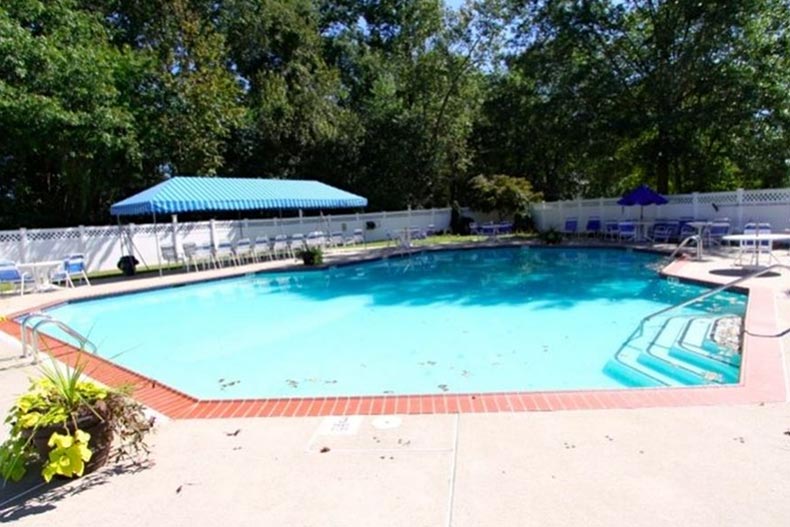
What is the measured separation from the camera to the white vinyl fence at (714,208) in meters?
16.0

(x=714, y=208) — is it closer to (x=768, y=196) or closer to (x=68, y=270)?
(x=768, y=196)

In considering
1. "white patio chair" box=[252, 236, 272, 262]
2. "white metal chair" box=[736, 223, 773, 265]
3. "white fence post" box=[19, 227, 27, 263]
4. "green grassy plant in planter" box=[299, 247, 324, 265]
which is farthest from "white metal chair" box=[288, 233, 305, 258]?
"white metal chair" box=[736, 223, 773, 265]

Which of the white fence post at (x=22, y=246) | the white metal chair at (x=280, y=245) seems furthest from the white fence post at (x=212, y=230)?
the white fence post at (x=22, y=246)

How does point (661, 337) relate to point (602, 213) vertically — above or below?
below

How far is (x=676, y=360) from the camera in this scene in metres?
6.25

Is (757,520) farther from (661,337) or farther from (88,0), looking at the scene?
(88,0)

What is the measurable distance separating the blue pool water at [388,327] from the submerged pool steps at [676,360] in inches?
8.5

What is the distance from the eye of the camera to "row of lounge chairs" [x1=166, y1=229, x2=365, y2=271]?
50.3 ft

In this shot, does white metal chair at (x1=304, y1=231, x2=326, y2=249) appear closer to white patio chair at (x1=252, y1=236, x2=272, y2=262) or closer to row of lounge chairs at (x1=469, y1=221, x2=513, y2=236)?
white patio chair at (x1=252, y1=236, x2=272, y2=262)

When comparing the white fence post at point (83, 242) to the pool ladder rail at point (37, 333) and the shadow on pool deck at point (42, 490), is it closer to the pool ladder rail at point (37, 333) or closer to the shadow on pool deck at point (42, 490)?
the pool ladder rail at point (37, 333)

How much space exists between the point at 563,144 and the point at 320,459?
19674mm

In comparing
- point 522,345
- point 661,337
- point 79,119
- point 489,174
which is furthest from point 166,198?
point 489,174

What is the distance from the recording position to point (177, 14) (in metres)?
21.6

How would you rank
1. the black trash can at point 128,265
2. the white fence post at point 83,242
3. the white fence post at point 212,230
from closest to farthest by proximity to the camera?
the black trash can at point 128,265, the white fence post at point 83,242, the white fence post at point 212,230
